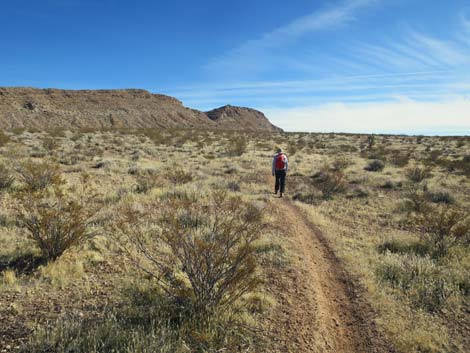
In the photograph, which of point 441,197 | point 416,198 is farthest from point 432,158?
point 416,198

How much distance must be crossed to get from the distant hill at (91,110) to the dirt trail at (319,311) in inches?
2437

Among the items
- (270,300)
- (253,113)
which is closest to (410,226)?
(270,300)

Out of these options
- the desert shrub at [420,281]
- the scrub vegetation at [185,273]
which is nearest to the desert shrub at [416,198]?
the scrub vegetation at [185,273]

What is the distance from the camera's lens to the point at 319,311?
4520mm

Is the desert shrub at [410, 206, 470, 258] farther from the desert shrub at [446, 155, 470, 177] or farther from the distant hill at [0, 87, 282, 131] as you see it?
the distant hill at [0, 87, 282, 131]

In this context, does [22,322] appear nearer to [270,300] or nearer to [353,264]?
[270,300]

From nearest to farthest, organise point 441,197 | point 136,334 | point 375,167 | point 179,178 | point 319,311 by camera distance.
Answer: point 136,334 → point 319,311 → point 441,197 → point 179,178 → point 375,167

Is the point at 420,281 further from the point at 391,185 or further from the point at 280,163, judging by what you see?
the point at 391,185

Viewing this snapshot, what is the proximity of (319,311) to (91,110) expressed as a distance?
7805cm

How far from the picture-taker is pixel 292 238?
24.0 ft

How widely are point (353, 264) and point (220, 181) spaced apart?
25.4 feet

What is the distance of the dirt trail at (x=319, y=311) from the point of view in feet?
12.8

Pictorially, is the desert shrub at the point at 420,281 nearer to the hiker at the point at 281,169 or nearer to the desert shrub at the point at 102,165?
the hiker at the point at 281,169

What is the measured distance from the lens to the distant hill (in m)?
58.7
